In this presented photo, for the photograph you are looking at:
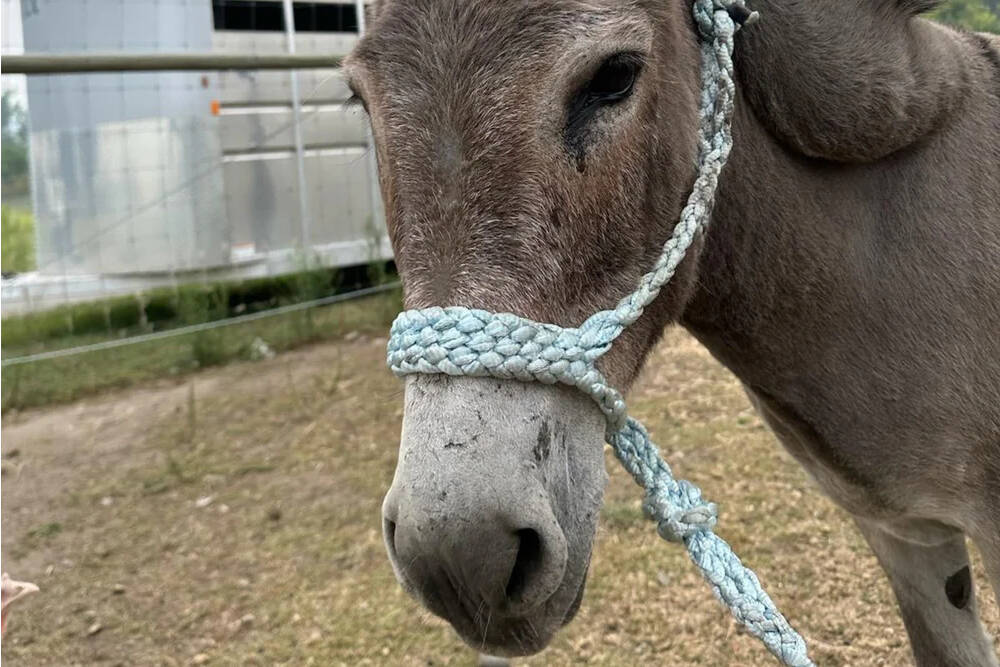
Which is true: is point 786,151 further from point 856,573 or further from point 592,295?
point 856,573

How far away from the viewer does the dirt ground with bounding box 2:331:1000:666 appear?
2902 mm

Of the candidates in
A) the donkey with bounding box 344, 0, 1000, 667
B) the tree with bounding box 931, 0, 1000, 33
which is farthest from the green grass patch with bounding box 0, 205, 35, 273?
the tree with bounding box 931, 0, 1000, 33

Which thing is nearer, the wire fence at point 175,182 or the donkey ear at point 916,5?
the donkey ear at point 916,5

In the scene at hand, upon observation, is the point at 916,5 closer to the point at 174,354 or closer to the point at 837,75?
the point at 837,75

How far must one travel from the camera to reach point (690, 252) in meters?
1.39

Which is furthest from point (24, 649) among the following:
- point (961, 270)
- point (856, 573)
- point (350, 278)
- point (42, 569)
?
point (350, 278)

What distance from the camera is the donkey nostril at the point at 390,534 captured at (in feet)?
3.77

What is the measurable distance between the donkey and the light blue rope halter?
0.10 feet

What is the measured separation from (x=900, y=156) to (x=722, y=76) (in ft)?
1.63

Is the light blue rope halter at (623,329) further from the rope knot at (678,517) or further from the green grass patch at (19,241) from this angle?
the green grass patch at (19,241)

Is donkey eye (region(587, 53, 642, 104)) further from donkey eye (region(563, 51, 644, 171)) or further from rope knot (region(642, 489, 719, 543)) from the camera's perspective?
rope knot (region(642, 489, 719, 543))

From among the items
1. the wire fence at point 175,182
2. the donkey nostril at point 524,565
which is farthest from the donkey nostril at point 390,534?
the wire fence at point 175,182

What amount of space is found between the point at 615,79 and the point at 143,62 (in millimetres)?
2978

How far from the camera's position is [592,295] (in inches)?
48.6
